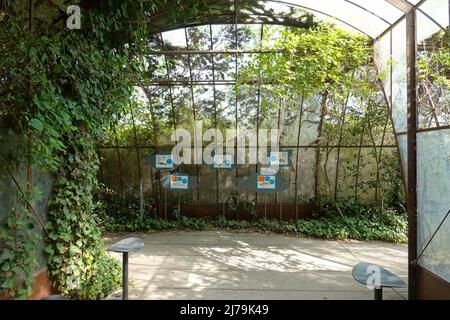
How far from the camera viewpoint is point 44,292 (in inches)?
126

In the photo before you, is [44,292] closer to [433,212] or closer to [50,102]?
[50,102]

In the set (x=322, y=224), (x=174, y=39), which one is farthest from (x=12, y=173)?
(x=322, y=224)

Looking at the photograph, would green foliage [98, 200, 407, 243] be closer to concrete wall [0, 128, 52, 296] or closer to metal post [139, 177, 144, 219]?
metal post [139, 177, 144, 219]

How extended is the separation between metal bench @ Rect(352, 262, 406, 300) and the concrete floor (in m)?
1.39

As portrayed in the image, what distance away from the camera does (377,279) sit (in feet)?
9.18

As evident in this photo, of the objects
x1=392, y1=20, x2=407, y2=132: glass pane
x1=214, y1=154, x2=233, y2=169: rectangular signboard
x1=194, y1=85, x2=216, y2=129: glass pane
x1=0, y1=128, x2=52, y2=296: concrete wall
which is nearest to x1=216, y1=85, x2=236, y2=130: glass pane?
x1=194, y1=85, x2=216, y2=129: glass pane

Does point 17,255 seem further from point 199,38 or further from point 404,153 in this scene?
point 199,38

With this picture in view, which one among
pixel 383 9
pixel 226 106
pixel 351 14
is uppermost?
pixel 351 14

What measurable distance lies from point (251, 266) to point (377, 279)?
2997mm

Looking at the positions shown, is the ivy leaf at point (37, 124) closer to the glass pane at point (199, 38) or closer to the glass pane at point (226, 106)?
the glass pane at point (199, 38)

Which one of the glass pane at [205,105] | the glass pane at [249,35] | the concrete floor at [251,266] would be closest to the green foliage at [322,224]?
the concrete floor at [251,266]
